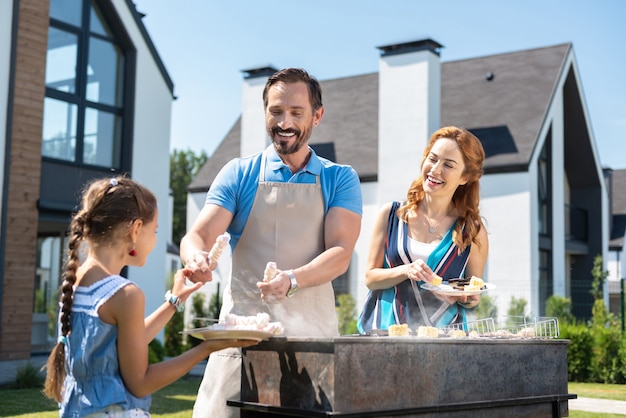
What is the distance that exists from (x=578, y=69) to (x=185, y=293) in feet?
68.2

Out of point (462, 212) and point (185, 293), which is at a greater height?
point (462, 212)

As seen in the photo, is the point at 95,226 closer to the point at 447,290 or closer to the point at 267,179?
the point at 267,179

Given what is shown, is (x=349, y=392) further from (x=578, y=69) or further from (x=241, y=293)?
(x=578, y=69)

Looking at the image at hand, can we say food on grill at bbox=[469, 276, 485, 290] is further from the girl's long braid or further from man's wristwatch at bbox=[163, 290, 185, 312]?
the girl's long braid

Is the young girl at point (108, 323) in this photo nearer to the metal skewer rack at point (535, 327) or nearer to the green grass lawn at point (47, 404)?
the metal skewer rack at point (535, 327)

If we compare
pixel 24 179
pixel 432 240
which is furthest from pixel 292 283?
pixel 24 179

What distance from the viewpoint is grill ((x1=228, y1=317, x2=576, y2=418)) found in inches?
104

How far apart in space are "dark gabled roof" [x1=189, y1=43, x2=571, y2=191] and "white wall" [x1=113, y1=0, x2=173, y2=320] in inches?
233

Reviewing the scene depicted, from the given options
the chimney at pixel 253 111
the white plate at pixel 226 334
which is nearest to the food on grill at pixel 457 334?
the white plate at pixel 226 334

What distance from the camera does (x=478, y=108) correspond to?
20.7 metres

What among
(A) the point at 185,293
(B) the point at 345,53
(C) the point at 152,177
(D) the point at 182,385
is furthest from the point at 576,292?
(A) the point at 185,293

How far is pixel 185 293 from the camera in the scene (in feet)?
9.69

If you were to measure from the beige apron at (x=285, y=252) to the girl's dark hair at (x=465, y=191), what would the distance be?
0.83m

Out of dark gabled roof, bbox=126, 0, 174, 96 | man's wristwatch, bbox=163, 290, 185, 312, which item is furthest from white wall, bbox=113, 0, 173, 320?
man's wristwatch, bbox=163, 290, 185, 312
